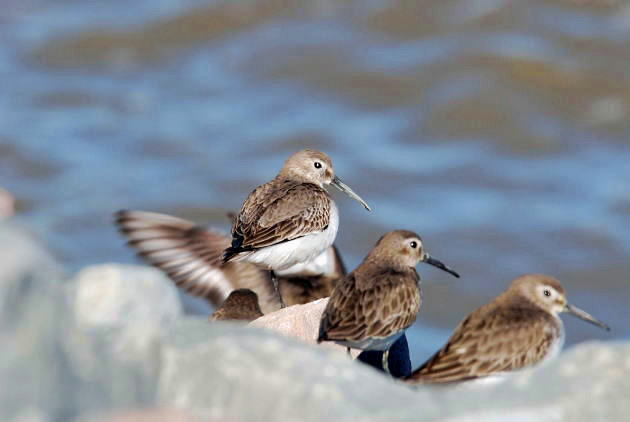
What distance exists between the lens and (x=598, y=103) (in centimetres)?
2819

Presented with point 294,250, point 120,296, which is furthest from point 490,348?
point 294,250

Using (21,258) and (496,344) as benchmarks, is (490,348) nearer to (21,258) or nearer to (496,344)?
(496,344)

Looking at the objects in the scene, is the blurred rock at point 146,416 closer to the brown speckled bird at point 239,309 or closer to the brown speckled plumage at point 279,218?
the brown speckled bird at point 239,309

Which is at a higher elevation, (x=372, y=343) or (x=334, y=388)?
(x=372, y=343)

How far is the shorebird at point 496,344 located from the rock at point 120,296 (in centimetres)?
172

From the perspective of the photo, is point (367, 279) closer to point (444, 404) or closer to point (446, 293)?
point (444, 404)

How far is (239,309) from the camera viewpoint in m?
7.94

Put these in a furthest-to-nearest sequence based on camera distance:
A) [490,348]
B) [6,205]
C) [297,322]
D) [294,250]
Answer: [294,250] → [297,322] → [490,348] → [6,205]

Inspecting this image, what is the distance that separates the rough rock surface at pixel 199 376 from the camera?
13.3ft

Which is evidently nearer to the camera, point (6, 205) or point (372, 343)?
point (6, 205)

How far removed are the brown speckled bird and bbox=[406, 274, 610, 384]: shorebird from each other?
2.04m

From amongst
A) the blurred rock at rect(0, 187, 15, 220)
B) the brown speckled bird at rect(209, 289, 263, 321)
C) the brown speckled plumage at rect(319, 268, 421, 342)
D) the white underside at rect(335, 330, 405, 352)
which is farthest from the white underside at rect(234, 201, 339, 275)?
the blurred rock at rect(0, 187, 15, 220)

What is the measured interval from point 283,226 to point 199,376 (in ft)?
12.6

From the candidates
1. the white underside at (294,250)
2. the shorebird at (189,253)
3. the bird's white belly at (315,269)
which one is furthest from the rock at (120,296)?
the shorebird at (189,253)
